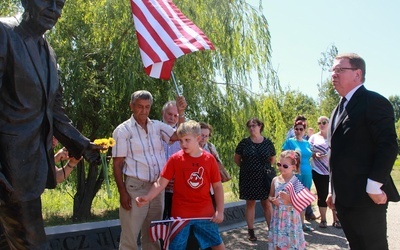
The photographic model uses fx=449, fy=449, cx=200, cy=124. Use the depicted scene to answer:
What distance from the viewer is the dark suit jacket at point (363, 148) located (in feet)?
10.9

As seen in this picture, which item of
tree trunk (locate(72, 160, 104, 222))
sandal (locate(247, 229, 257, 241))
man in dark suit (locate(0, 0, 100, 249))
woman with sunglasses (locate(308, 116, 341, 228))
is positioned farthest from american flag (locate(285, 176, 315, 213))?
tree trunk (locate(72, 160, 104, 222))

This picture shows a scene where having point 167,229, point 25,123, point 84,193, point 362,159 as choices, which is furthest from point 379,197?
point 84,193

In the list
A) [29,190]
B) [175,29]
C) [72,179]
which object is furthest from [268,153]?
[29,190]

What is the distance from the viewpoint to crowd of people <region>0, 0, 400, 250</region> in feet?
8.15

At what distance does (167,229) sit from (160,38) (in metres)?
1.92

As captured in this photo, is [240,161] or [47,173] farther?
[240,161]

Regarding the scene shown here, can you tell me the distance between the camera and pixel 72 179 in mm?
8188

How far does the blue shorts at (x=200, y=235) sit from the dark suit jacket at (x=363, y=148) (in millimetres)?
1225

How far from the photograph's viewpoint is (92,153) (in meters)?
2.93

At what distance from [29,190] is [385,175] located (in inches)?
95.7

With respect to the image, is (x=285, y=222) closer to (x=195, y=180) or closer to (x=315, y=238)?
(x=195, y=180)

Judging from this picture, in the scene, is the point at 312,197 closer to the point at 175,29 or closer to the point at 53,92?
the point at 175,29

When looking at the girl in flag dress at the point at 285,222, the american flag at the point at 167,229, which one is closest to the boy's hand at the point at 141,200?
the american flag at the point at 167,229

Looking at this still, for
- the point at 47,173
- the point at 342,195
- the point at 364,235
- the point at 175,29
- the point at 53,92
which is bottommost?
the point at 364,235
